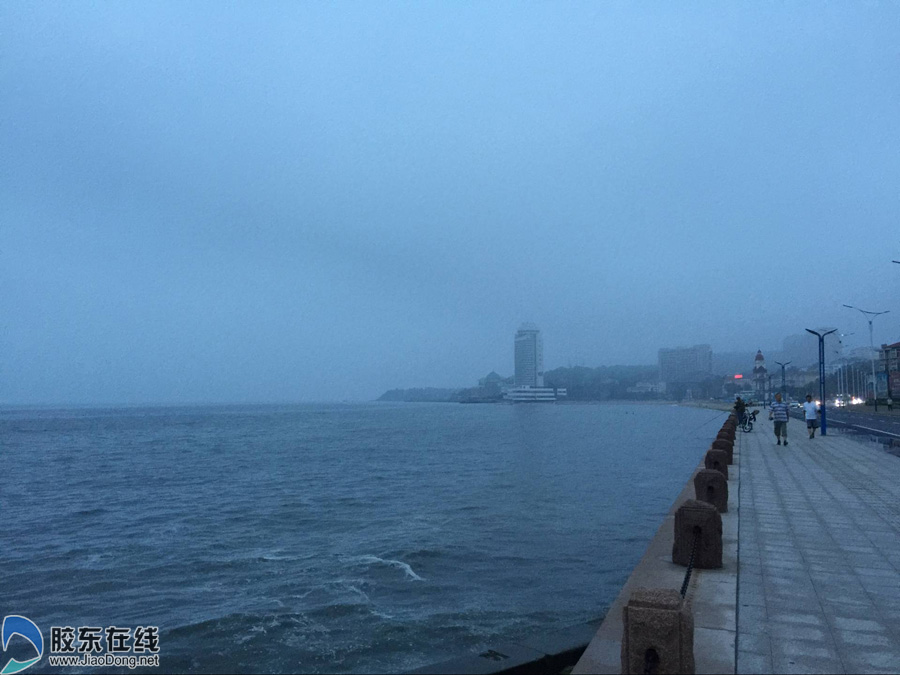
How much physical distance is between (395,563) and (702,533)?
20.8ft

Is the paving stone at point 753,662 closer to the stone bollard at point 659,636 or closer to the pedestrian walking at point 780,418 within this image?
the stone bollard at point 659,636

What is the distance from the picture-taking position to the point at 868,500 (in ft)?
39.3

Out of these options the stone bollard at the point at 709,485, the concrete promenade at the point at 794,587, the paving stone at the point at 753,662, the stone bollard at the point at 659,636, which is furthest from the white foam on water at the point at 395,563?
the stone bollard at the point at 659,636

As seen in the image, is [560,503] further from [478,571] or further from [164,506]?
[164,506]

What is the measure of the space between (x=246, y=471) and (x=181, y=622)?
21.7 m

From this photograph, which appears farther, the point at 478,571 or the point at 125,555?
the point at 125,555

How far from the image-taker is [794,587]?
22.1 feet

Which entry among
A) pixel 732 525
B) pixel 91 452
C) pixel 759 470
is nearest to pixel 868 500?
pixel 732 525

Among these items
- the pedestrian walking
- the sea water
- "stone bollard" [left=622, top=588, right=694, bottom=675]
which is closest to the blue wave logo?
the sea water

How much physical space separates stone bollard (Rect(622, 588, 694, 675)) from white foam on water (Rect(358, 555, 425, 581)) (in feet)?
23.6

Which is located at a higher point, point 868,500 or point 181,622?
point 868,500

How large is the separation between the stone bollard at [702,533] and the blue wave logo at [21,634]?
24.3ft

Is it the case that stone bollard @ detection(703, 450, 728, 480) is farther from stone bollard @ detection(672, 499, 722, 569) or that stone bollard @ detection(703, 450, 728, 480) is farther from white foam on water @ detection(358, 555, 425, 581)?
stone bollard @ detection(672, 499, 722, 569)

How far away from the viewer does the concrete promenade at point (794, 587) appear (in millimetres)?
5012
